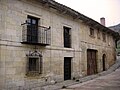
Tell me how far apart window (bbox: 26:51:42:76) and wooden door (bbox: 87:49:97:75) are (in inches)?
297

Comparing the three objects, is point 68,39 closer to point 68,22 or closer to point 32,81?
point 68,22

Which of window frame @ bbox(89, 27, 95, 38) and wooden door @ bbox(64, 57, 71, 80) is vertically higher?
window frame @ bbox(89, 27, 95, 38)

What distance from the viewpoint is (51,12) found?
12.9 meters

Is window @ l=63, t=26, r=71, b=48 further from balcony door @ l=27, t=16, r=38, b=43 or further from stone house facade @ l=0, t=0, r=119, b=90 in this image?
balcony door @ l=27, t=16, r=38, b=43

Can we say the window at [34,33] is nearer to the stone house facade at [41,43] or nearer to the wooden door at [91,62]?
the stone house facade at [41,43]

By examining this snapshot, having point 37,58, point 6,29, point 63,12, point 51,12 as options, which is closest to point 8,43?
point 6,29

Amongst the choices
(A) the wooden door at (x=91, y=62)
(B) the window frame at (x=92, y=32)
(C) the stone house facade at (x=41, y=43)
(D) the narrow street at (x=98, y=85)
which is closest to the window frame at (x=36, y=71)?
(C) the stone house facade at (x=41, y=43)

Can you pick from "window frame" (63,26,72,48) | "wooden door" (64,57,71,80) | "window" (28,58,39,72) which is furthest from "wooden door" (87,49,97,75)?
"window" (28,58,39,72)

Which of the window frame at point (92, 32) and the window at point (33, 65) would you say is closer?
the window at point (33, 65)

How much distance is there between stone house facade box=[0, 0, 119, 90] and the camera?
962cm

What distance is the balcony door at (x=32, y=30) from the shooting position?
1088 cm

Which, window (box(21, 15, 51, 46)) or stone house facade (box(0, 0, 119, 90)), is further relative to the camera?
window (box(21, 15, 51, 46))

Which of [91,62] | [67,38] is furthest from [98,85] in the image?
[91,62]

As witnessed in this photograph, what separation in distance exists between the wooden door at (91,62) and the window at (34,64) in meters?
7.55
